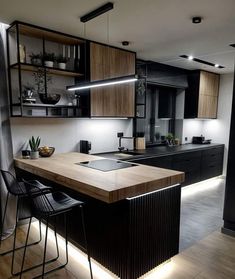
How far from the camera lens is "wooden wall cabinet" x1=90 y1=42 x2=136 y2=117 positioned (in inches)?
137

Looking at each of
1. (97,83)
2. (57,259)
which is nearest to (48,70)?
(97,83)

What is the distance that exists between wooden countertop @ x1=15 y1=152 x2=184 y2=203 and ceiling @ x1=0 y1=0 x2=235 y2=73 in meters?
1.68

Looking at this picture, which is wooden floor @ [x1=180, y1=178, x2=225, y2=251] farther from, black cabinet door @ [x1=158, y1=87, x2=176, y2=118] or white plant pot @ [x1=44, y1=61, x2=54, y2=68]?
white plant pot @ [x1=44, y1=61, x2=54, y2=68]

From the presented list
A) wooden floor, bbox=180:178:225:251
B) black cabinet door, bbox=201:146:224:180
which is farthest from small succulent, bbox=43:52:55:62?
black cabinet door, bbox=201:146:224:180

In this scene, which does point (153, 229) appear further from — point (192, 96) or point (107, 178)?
point (192, 96)

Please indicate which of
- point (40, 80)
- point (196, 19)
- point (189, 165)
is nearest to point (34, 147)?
point (40, 80)

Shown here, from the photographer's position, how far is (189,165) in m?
4.87

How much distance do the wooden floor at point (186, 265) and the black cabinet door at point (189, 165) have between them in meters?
1.92

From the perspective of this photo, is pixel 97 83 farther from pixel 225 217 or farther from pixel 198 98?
pixel 198 98

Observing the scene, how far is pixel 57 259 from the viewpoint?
98.7 inches

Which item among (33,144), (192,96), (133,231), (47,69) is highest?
(47,69)

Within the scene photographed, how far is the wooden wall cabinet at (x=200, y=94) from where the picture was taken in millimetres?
5434

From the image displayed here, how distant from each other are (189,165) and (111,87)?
7.87 ft

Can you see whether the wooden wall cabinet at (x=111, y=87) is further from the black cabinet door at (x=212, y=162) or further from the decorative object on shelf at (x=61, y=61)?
the black cabinet door at (x=212, y=162)
